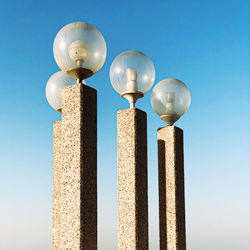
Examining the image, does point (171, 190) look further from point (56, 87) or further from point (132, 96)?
point (56, 87)

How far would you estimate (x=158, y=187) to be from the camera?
29.3ft

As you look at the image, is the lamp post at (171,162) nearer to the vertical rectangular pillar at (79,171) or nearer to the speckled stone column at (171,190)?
the speckled stone column at (171,190)

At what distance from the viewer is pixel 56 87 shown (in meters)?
8.48

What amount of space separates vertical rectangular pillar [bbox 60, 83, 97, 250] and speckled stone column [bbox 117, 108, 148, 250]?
1239 millimetres

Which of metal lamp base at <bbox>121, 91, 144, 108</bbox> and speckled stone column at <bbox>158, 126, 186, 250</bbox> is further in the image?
speckled stone column at <bbox>158, 126, 186, 250</bbox>

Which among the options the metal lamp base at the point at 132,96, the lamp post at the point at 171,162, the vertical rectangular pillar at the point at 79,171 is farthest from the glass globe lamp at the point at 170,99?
the vertical rectangular pillar at the point at 79,171

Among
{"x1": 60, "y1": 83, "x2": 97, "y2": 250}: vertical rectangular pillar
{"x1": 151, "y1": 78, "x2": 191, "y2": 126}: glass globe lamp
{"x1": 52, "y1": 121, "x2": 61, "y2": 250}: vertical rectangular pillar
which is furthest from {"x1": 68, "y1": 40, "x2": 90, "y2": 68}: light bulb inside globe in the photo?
{"x1": 151, "y1": 78, "x2": 191, "y2": 126}: glass globe lamp

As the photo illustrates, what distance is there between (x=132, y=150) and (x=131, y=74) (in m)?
1.58

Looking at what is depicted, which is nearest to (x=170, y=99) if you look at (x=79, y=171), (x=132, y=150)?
(x=132, y=150)

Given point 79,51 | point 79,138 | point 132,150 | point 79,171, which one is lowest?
point 79,171

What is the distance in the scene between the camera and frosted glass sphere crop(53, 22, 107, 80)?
22.0ft

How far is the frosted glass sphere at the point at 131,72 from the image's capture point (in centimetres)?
800

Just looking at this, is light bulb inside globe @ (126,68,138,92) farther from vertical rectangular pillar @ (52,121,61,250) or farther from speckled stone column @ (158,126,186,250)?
vertical rectangular pillar @ (52,121,61,250)

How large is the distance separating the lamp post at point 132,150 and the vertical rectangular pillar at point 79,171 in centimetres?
124
